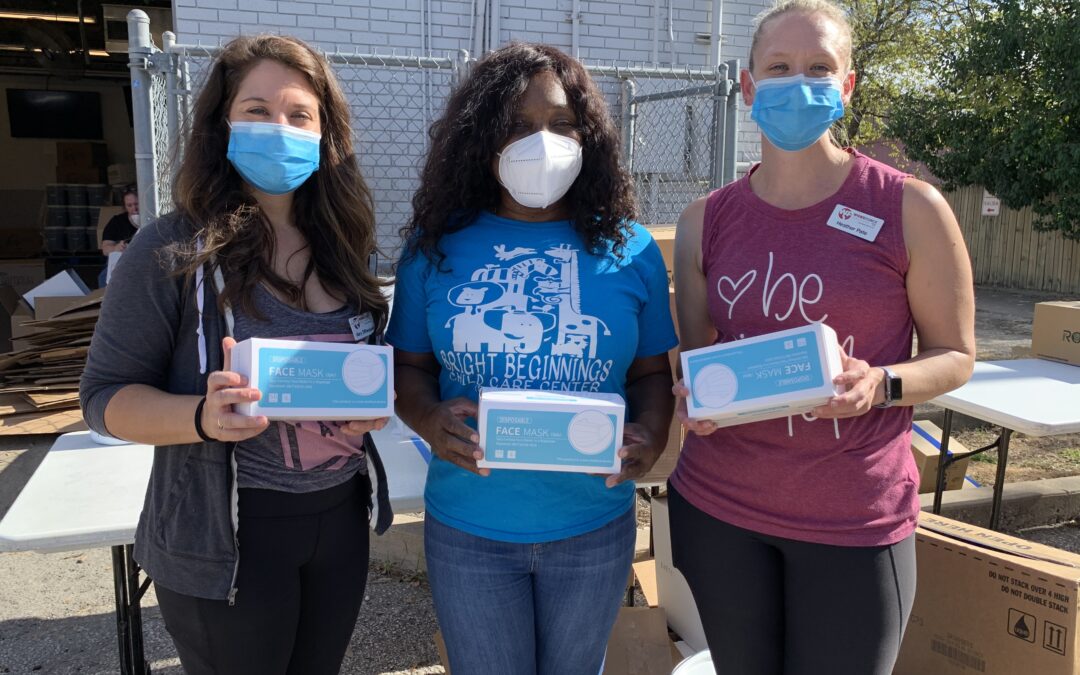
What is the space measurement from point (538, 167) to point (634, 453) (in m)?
0.65

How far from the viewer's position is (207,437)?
1.45 meters

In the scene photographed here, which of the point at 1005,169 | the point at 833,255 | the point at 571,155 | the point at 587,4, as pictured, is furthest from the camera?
the point at 1005,169

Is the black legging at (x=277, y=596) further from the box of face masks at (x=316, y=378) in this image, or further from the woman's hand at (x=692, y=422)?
the woman's hand at (x=692, y=422)

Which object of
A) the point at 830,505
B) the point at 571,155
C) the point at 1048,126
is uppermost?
the point at 1048,126

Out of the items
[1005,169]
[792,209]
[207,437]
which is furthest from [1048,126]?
[207,437]

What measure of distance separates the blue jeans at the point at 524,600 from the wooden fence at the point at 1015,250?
1530 cm

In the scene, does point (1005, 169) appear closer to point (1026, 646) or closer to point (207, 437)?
point (1026, 646)

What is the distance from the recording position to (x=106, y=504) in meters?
2.35

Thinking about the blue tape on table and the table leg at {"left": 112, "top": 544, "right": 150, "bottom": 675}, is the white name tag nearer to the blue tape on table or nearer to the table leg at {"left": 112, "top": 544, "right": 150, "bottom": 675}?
the table leg at {"left": 112, "top": 544, "right": 150, "bottom": 675}

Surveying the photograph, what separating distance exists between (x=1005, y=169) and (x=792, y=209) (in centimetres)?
1546

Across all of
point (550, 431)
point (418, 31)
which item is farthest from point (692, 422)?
point (418, 31)

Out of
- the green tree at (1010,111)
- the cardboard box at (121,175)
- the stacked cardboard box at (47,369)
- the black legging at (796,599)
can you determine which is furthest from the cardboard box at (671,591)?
the green tree at (1010,111)

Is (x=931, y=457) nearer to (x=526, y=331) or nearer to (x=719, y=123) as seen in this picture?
(x=719, y=123)

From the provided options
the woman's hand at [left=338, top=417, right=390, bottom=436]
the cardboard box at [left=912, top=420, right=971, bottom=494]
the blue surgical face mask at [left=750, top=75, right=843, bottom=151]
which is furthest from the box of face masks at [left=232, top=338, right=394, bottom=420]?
the cardboard box at [left=912, top=420, right=971, bottom=494]
